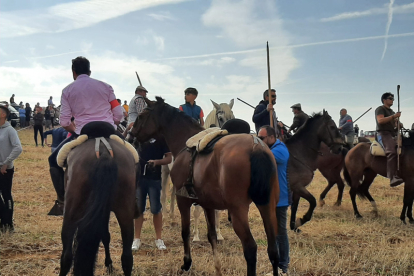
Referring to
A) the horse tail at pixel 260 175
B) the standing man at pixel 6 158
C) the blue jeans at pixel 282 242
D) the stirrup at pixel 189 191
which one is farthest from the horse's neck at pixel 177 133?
the standing man at pixel 6 158

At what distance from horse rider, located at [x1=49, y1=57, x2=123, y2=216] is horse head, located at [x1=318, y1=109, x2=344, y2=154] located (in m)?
4.87

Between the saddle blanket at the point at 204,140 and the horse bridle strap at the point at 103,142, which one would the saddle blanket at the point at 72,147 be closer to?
the horse bridle strap at the point at 103,142

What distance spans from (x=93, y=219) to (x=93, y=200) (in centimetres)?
18

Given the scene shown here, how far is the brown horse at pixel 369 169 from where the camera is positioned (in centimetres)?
923

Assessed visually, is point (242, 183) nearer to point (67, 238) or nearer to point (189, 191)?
point (189, 191)

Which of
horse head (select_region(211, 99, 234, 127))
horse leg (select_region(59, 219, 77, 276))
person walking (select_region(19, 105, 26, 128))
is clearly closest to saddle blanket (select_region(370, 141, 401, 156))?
horse head (select_region(211, 99, 234, 127))

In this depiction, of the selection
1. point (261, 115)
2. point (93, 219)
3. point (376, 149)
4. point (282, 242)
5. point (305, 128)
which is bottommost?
point (282, 242)

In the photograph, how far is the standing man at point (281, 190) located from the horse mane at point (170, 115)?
5.05 ft

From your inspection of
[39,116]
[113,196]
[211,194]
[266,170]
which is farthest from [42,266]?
[39,116]

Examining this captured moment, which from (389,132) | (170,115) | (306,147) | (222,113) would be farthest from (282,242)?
(389,132)

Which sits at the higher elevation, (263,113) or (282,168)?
(263,113)

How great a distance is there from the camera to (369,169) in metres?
10.5

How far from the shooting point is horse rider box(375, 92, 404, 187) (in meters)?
9.30

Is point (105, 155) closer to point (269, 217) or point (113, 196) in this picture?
point (113, 196)
